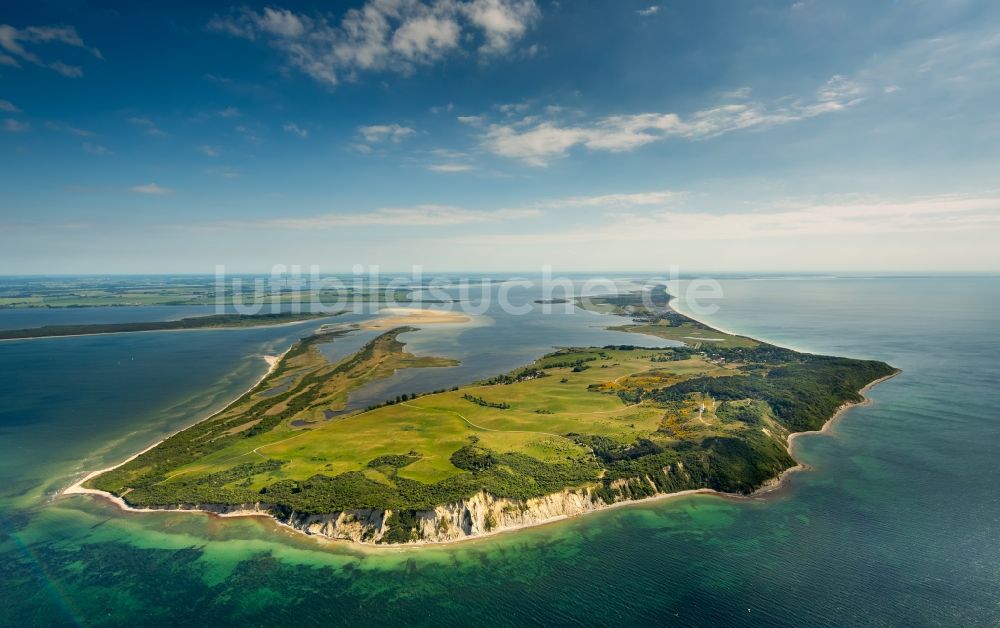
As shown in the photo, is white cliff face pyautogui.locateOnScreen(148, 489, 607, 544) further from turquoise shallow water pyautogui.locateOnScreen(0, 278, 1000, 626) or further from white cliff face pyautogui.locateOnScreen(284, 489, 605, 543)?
turquoise shallow water pyautogui.locateOnScreen(0, 278, 1000, 626)

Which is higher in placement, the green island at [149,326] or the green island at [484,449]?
the green island at [149,326]

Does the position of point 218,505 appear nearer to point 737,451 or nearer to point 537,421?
point 537,421

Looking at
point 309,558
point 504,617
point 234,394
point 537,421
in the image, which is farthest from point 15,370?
point 504,617

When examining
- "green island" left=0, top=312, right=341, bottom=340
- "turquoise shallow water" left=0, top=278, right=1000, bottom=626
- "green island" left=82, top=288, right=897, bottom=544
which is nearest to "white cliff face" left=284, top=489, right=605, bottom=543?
"green island" left=82, top=288, right=897, bottom=544

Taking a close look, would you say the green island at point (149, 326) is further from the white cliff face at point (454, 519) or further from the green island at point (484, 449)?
the white cliff face at point (454, 519)

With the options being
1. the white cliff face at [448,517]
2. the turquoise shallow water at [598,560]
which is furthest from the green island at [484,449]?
the turquoise shallow water at [598,560]

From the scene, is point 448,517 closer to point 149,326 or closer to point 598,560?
point 598,560

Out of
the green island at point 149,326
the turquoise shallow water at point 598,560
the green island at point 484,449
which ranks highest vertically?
the green island at point 149,326
